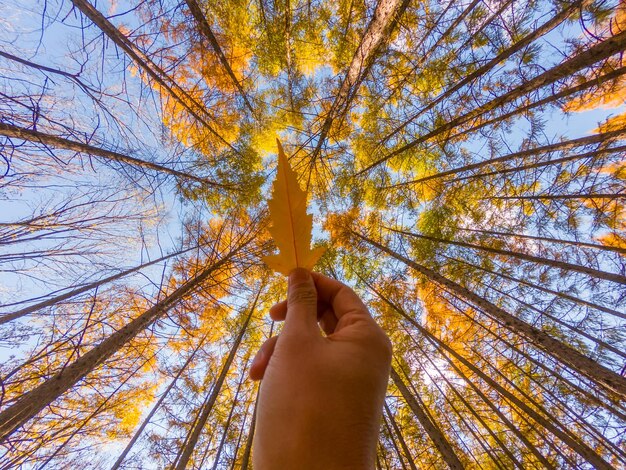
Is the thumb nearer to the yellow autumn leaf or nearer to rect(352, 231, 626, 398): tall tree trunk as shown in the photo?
the yellow autumn leaf

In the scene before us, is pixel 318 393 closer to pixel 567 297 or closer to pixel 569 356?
pixel 569 356

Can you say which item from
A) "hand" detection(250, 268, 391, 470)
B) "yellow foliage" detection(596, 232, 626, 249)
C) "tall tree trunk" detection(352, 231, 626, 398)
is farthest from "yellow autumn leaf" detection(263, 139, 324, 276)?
"yellow foliage" detection(596, 232, 626, 249)

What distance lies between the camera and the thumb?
1329 mm

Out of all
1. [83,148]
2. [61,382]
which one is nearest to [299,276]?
[61,382]

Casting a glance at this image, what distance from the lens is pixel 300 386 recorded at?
1.09 metres

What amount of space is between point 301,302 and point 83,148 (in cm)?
497

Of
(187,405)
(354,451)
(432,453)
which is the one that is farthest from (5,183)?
(432,453)

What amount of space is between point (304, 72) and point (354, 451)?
31.3 feet

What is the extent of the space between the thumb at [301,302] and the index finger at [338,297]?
184 mm

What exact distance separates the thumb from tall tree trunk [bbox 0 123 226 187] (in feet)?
11.8

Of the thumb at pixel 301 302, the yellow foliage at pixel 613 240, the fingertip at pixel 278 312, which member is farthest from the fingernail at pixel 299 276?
the yellow foliage at pixel 613 240

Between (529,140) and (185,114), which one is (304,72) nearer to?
(185,114)

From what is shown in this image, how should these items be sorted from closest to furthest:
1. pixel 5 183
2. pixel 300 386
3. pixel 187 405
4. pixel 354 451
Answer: pixel 354 451 < pixel 300 386 < pixel 5 183 < pixel 187 405

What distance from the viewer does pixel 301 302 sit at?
1.43 metres
